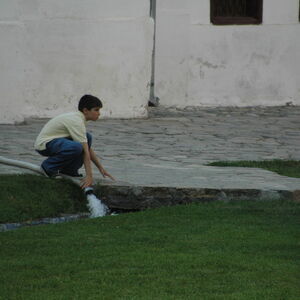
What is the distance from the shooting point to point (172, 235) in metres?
7.69

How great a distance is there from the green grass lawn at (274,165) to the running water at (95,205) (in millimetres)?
2153

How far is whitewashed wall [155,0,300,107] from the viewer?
16500 mm

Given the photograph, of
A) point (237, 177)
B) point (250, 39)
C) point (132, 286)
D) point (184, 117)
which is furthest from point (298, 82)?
point (132, 286)

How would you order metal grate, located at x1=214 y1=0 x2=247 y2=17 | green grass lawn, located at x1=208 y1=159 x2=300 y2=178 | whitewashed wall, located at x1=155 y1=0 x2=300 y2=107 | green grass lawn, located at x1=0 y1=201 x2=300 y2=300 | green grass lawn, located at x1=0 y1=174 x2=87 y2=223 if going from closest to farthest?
green grass lawn, located at x1=0 y1=201 x2=300 y2=300 < green grass lawn, located at x1=0 y1=174 x2=87 y2=223 < green grass lawn, located at x1=208 y1=159 x2=300 y2=178 < whitewashed wall, located at x1=155 y1=0 x2=300 y2=107 < metal grate, located at x1=214 y1=0 x2=247 y2=17

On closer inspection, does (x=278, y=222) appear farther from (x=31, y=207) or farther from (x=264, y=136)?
(x=264, y=136)

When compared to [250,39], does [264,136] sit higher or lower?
lower

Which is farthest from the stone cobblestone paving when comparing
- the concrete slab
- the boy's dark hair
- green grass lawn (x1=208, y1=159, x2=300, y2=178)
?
the boy's dark hair

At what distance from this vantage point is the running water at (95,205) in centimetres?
899

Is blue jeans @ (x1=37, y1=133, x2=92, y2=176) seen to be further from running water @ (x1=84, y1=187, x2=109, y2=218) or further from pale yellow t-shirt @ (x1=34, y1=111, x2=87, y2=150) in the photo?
running water @ (x1=84, y1=187, x2=109, y2=218)

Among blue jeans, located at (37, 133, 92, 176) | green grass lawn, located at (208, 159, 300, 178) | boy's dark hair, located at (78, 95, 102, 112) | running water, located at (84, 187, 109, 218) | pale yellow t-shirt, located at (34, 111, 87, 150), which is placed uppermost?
boy's dark hair, located at (78, 95, 102, 112)

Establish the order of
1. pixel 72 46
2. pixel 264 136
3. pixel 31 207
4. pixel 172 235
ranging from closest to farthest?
pixel 172 235 < pixel 31 207 < pixel 264 136 < pixel 72 46

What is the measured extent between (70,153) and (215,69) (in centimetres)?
777

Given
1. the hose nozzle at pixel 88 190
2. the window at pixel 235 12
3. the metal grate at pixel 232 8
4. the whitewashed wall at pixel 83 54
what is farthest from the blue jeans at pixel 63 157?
the metal grate at pixel 232 8

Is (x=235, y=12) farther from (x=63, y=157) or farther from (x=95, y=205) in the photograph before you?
(x=95, y=205)
